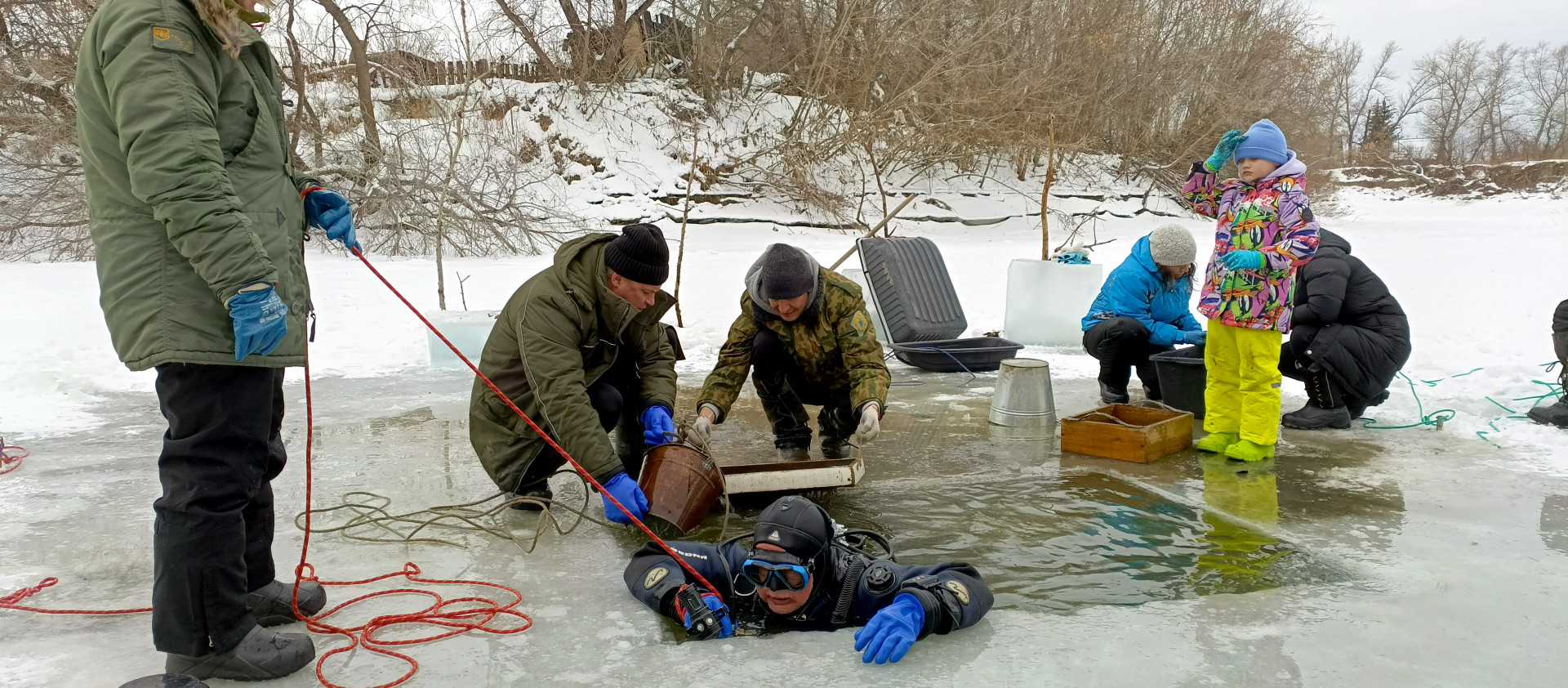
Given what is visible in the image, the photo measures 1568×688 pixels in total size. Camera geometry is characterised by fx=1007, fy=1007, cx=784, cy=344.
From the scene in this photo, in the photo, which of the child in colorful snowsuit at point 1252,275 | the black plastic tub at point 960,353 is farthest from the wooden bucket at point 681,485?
the black plastic tub at point 960,353

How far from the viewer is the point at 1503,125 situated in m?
39.4

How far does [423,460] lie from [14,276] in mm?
6856

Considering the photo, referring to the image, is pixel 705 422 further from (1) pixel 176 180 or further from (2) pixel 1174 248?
(2) pixel 1174 248

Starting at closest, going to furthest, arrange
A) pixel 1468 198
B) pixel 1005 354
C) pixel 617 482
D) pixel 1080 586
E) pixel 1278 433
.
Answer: pixel 1080 586
pixel 617 482
pixel 1278 433
pixel 1005 354
pixel 1468 198

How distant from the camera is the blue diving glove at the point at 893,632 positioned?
2.32 meters

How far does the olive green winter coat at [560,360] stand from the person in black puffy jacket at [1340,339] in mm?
3224

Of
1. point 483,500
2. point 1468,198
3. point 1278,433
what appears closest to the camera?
point 483,500

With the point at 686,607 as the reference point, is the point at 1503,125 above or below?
above

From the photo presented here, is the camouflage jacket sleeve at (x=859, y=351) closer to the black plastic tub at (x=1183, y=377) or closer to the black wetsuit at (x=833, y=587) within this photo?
the black wetsuit at (x=833, y=587)

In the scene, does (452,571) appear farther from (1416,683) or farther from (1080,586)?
(1416,683)

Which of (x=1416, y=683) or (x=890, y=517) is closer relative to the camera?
(x=1416, y=683)

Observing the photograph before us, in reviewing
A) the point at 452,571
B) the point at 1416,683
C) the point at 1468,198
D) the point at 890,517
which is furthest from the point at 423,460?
the point at 1468,198

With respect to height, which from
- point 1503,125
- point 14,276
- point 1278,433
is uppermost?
point 1503,125

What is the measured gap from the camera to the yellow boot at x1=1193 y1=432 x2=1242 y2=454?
4547mm
